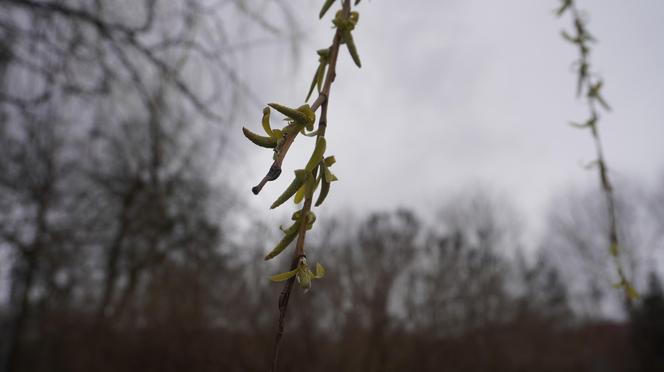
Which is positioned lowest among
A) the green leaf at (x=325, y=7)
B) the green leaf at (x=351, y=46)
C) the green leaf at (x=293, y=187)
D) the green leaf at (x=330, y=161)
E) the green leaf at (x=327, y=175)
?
the green leaf at (x=293, y=187)

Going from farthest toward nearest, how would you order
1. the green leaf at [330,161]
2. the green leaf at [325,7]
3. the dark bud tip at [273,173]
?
1. the green leaf at [325,7]
2. the green leaf at [330,161]
3. the dark bud tip at [273,173]

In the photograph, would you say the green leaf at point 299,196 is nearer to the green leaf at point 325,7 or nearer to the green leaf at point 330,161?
the green leaf at point 330,161

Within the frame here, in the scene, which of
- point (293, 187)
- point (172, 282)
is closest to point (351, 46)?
point (293, 187)

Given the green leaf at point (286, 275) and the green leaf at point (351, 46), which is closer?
the green leaf at point (286, 275)

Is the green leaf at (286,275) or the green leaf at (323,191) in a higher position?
the green leaf at (323,191)

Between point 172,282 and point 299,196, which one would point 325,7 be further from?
point 172,282

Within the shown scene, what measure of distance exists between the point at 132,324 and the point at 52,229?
62.8 inches

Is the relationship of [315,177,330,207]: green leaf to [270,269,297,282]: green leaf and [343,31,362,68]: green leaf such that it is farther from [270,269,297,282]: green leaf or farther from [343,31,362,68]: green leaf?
[343,31,362,68]: green leaf

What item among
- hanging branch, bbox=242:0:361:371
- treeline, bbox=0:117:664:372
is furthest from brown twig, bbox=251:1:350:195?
treeline, bbox=0:117:664:372

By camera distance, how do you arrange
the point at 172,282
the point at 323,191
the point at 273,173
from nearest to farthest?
1. the point at 273,173
2. the point at 323,191
3. the point at 172,282

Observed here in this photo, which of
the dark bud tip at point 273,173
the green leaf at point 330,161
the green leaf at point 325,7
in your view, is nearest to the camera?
the dark bud tip at point 273,173

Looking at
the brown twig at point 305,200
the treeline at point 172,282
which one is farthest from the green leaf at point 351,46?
the treeline at point 172,282

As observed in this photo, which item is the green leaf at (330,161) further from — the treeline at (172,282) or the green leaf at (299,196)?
the treeline at (172,282)

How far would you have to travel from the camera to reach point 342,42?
460 mm
